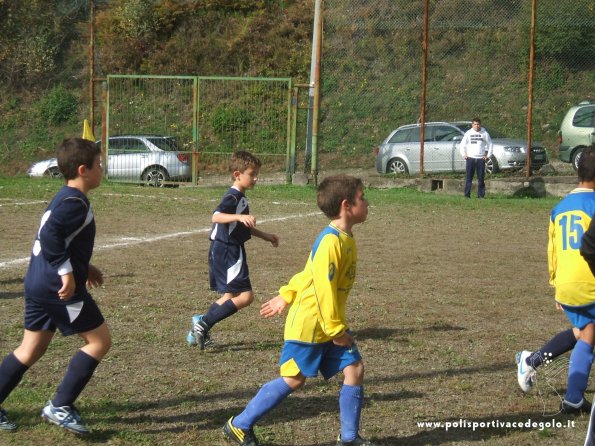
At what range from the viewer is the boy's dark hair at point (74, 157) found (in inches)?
192

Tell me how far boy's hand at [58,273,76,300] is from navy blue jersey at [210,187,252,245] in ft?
6.98

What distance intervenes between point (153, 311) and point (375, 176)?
1364 centimetres

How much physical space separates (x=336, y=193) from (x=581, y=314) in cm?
168

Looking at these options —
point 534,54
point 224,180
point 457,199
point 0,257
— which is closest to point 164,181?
point 224,180

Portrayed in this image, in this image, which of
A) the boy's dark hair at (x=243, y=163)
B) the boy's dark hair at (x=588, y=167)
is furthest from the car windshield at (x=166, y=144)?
the boy's dark hair at (x=588, y=167)

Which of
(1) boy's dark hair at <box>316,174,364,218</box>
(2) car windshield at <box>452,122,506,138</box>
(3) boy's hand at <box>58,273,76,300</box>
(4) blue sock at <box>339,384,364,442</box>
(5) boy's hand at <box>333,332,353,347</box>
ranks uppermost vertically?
(2) car windshield at <box>452,122,506,138</box>

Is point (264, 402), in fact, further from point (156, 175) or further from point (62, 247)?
point (156, 175)

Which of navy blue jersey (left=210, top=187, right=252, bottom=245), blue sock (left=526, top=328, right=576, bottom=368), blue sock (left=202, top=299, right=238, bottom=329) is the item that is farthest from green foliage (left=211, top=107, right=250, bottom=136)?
blue sock (left=526, top=328, right=576, bottom=368)

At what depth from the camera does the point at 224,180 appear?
2172 centimetres

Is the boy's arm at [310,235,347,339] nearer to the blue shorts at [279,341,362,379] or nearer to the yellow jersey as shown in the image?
the yellow jersey

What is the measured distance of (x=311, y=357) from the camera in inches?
182

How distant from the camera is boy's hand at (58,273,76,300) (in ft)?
15.2

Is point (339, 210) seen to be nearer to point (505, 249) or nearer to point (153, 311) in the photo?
point (153, 311)

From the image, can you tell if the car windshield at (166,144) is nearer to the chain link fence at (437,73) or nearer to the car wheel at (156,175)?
the car wheel at (156,175)
